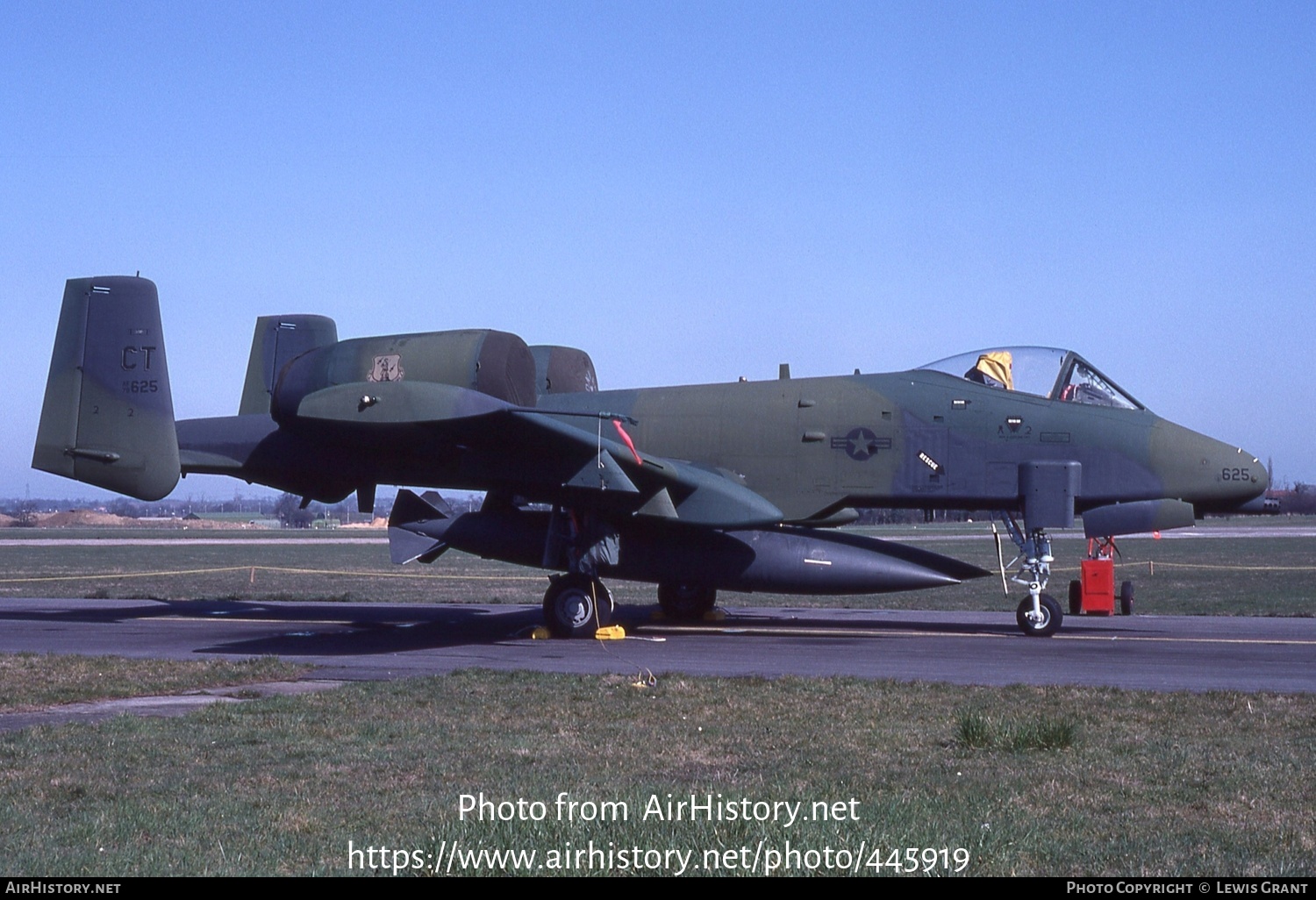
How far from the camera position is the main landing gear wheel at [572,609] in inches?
603

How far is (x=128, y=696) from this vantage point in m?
10.2

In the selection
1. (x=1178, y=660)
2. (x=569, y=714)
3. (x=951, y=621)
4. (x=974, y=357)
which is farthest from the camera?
(x=951, y=621)

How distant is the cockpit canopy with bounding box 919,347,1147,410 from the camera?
51.5 ft

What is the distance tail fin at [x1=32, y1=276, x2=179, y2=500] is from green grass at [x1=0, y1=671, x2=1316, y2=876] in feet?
26.2

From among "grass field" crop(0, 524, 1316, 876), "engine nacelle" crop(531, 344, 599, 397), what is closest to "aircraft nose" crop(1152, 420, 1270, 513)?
"grass field" crop(0, 524, 1316, 876)

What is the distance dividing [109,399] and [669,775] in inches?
493

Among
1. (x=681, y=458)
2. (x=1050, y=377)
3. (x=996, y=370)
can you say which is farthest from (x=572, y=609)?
(x=1050, y=377)

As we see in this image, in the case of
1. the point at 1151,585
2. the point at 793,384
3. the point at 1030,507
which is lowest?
the point at 1151,585

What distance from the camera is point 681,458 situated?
653 inches

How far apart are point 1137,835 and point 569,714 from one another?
4.48m

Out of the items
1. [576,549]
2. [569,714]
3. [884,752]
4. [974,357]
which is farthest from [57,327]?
[884,752]

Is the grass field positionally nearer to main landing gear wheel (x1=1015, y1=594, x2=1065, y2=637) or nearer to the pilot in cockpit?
main landing gear wheel (x1=1015, y1=594, x2=1065, y2=637)

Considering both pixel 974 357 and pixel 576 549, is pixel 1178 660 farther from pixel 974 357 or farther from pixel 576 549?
pixel 576 549

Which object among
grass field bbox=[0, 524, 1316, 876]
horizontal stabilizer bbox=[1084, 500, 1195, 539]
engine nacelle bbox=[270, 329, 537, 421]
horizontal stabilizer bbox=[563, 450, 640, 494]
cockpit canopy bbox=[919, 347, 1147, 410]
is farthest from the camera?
cockpit canopy bbox=[919, 347, 1147, 410]
